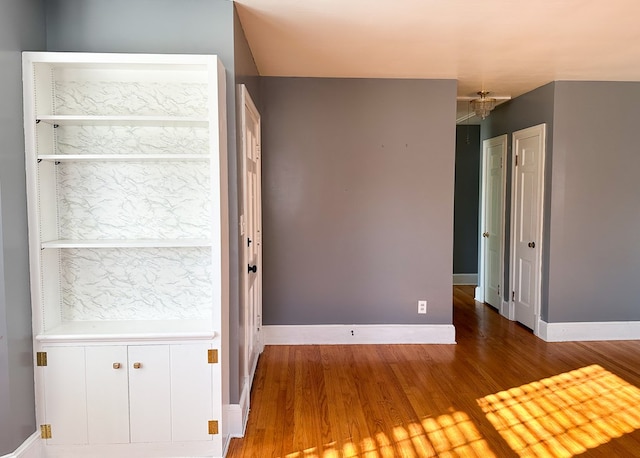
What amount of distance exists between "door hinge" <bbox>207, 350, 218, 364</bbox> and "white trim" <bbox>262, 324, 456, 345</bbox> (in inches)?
67.1

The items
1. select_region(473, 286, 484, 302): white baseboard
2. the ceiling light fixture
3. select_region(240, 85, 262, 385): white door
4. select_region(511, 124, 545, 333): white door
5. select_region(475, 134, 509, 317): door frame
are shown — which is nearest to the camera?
select_region(240, 85, 262, 385): white door

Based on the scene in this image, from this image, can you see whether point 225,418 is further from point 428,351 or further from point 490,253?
point 490,253

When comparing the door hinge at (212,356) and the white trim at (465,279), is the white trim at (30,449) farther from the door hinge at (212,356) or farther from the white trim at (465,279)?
the white trim at (465,279)

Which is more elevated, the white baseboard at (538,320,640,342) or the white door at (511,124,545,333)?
the white door at (511,124,545,333)

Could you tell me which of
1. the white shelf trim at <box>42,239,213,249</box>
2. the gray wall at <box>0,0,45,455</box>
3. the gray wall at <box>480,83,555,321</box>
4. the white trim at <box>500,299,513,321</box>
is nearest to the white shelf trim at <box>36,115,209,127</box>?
the gray wall at <box>0,0,45,455</box>

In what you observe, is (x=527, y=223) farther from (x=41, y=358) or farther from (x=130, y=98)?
(x=41, y=358)

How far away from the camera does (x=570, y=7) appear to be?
91.3 inches

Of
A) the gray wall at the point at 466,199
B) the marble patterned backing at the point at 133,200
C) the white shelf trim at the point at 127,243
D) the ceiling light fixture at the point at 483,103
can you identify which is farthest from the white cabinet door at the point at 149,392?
the gray wall at the point at 466,199

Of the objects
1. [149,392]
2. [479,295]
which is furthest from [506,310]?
[149,392]

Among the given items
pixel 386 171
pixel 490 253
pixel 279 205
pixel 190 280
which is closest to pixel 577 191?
pixel 490 253

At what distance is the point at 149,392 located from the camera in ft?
6.91

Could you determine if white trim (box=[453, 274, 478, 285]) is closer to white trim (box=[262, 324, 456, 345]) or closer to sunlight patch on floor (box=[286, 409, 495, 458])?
white trim (box=[262, 324, 456, 345])

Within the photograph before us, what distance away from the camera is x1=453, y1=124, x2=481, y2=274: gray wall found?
656 centimetres

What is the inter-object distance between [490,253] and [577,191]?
1489 millimetres
